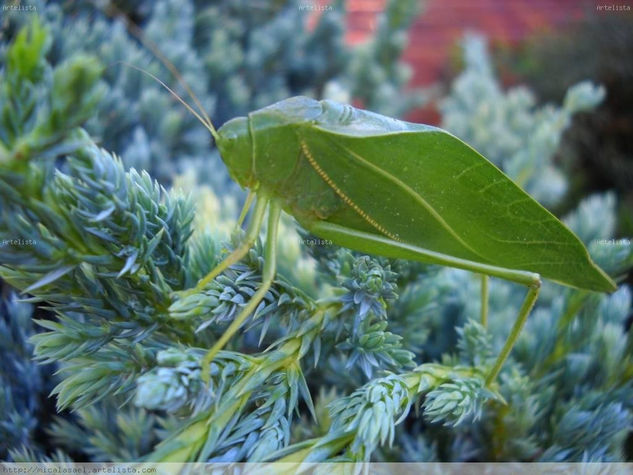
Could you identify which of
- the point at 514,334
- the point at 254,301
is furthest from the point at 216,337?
the point at 514,334

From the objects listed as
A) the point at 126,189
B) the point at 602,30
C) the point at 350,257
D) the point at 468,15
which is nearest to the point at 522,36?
the point at 468,15

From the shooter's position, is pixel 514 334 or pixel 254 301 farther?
pixel 514 334

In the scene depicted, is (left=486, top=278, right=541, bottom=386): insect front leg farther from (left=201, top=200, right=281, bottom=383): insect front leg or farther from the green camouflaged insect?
(left=201, top=200, right=281, bottom=383): insect front leg

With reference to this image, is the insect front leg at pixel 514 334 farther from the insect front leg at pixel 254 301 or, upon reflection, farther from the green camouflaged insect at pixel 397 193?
the insect front leg at pixel 254 301

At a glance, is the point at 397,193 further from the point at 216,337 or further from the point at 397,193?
the point at 216,337

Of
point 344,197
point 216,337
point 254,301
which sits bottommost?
point 216,337

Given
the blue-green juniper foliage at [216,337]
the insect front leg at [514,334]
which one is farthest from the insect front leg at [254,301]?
the insect front leg at [514,334]

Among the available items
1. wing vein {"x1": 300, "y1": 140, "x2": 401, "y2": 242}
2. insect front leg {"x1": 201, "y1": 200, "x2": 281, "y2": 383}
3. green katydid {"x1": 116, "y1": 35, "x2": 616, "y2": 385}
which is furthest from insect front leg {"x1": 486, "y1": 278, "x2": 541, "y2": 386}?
insect front leg {"x1": 201, "y1": 200, "x2": 281, "y2": 383}

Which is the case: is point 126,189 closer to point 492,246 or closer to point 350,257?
point 350,257
